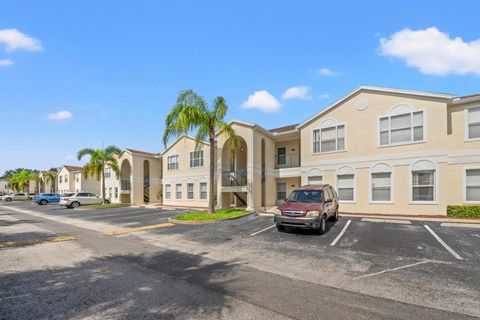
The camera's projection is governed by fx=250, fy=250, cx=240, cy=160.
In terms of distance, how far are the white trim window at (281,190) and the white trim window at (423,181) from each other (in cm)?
1031

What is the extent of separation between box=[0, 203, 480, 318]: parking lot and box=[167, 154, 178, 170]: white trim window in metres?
15.8

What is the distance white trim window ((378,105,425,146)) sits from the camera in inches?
604

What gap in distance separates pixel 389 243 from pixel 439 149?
9.27 metres

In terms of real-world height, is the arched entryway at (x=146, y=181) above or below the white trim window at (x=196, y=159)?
below

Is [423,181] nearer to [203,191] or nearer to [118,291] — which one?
[118,291]

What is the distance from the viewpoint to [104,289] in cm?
518

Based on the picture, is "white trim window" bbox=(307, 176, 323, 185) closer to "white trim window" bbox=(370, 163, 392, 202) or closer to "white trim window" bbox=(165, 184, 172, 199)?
"white trim window" bbox=(370, 163, 392, 202)

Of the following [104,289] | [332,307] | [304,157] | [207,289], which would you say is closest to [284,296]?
[332,307]

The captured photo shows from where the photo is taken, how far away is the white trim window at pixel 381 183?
16047mm

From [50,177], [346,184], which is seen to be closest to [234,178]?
[346,184]

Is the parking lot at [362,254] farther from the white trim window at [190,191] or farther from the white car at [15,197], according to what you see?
the white car at [15,197]

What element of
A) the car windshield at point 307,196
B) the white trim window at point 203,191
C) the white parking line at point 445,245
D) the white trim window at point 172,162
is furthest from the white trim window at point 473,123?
the white trim window at point 172,162

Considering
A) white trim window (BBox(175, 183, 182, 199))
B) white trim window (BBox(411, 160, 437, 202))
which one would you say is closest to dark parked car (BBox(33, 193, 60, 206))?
white trim window (BBox(175, 183, 182, 199))

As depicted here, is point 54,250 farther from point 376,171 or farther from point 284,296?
point 376,171
